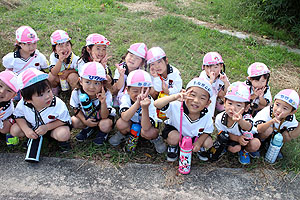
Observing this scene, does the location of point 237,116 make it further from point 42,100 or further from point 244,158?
point 42,100

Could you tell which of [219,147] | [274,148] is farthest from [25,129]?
[274,148]

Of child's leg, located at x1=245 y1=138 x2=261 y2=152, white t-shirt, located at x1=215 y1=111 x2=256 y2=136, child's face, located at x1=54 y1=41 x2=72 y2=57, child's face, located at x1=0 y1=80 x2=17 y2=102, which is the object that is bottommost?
child's leg, located at x1=245 y1=138 x2=261 y2=152

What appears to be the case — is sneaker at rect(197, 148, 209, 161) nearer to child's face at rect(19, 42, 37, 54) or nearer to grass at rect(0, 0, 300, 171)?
grass at rect(0, 0, 300, 171)

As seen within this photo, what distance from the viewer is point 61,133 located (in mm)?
3529

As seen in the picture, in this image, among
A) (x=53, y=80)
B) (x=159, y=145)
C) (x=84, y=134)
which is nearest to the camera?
(x=159, y=145)

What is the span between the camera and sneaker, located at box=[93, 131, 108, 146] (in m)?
3.83

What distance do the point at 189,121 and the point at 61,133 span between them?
62.0 inches

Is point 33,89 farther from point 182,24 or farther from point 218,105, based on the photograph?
point 182,24

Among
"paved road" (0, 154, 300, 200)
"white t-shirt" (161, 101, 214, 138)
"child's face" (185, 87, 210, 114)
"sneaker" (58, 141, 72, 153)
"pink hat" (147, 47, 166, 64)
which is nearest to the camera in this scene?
"paved road" (0, 154, 300, 200)

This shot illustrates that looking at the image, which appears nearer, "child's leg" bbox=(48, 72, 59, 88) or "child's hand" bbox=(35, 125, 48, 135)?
"child's hand" bbox=(35, 125, 48, 135)

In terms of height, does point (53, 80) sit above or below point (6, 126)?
above

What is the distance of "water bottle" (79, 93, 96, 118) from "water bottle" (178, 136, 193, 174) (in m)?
1.26

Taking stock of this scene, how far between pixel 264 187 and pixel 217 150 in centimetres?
68

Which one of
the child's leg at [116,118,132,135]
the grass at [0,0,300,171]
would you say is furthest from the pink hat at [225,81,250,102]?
the grass at [0,0,300,171]
